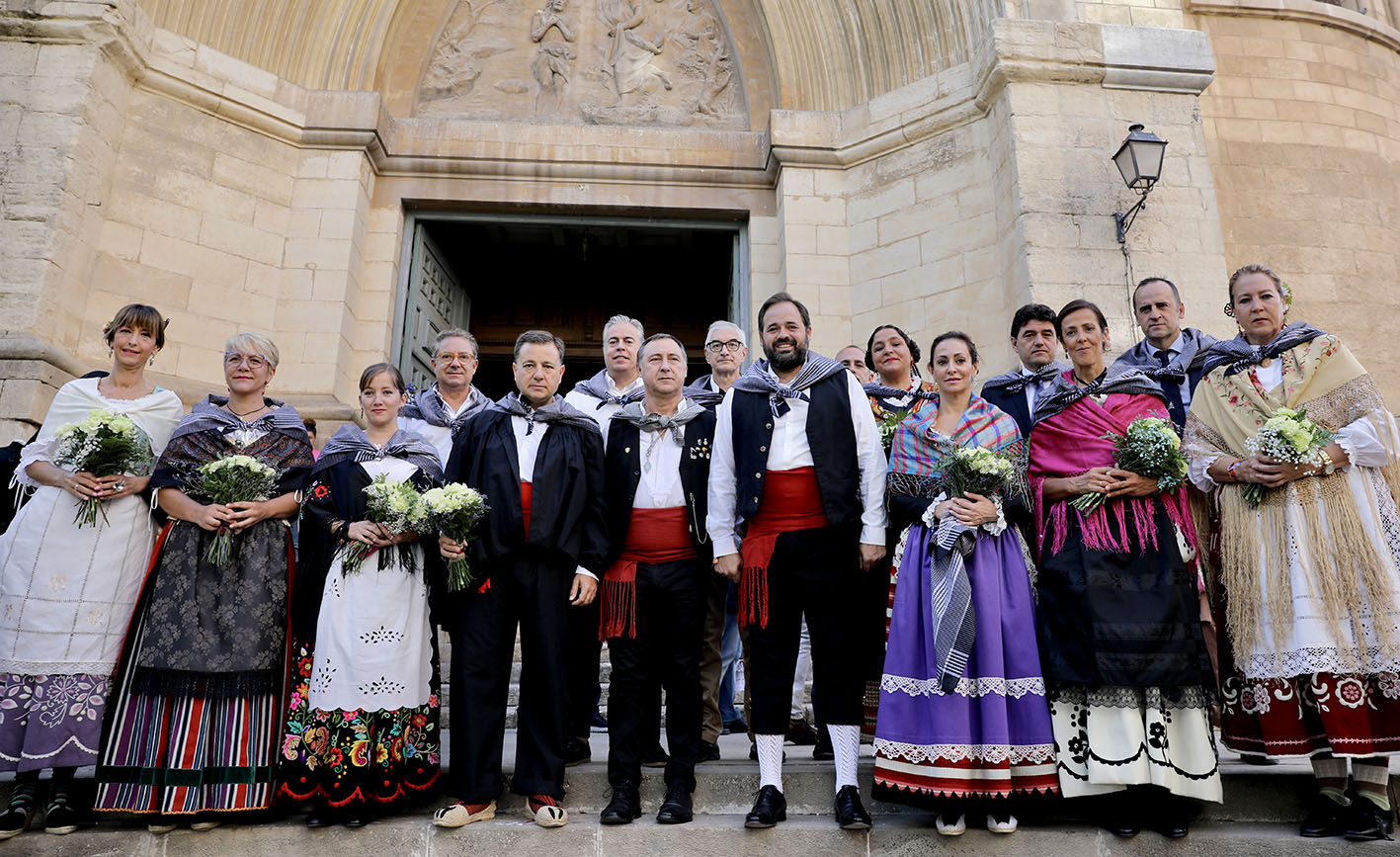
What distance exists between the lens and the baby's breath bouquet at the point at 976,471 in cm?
326

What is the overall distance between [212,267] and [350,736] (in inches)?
213

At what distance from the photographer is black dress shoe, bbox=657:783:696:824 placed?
325 cm

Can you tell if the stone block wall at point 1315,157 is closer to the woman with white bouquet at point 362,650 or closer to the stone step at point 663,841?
the stone step at point 663,841

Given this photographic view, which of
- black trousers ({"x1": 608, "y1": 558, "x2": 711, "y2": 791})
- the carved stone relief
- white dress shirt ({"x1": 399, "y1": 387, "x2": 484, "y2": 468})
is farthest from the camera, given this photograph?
the carved stone relief

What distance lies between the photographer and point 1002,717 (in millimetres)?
3086

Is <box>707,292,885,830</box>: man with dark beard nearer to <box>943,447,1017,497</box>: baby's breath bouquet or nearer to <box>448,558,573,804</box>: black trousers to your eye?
<box>943,447,1017,497</box>: baby's breath bouquet

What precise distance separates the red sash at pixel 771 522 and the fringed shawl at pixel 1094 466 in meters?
0.85

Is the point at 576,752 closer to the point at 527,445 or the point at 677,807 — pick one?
the point at 677,807

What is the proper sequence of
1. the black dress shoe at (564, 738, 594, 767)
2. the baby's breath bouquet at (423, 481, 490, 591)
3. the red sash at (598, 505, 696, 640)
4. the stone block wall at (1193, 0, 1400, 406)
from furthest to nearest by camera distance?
the stone block wall at (1193, 0, 1400, 406) → the black dress shoe at (564, 738, 594, 767) → the red sash at (598, 505, 696, 640) → the baby's breath bouquet at (423, 481, 490, 591)

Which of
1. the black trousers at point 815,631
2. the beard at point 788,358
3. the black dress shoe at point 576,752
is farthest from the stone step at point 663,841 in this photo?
the beard at point 788,358

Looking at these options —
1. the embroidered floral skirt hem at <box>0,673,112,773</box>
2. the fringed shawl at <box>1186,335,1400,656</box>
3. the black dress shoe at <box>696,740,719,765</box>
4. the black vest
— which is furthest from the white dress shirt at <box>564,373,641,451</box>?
the fringed shawl at <box>1186,335,1400,656</box>

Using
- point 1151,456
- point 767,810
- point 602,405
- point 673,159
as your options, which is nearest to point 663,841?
point 767,810

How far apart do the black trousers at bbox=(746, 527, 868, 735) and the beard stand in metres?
0.67

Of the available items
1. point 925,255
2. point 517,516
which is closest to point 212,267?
point 517,516
